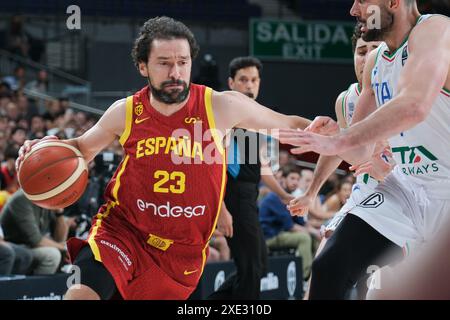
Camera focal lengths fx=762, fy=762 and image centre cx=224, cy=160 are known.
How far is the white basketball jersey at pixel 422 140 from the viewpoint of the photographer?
3467 mm

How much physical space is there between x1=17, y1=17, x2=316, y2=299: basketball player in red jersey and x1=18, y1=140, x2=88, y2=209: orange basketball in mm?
122

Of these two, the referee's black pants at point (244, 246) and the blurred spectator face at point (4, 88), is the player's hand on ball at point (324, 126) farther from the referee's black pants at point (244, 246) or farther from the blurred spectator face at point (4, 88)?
the blurred spectator face at point (4, 88)

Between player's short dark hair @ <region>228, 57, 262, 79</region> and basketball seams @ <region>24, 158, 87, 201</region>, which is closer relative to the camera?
basketball seams @ <region>24, 158, 87, 201</region>

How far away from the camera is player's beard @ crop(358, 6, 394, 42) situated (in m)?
3.51

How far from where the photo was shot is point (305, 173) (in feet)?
34.4

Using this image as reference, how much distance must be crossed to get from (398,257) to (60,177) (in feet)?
5.91

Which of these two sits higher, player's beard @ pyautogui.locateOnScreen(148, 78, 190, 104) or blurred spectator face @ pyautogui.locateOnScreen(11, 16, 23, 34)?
blurred spectator face @ pyautogui.locateOnScreen(11, 16, 23, 34)

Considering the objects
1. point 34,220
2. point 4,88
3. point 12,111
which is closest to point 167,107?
point 34,220

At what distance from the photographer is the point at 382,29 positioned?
11.6 feet

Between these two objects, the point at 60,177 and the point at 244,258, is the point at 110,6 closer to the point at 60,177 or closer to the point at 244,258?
the point at 244,258

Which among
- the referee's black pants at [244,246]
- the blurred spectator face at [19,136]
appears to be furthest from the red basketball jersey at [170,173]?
the blurred spectator face at [19,136]

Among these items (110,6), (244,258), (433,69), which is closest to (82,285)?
(433,69)

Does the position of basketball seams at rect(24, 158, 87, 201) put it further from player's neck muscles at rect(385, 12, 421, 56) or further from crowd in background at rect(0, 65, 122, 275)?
crowd in background at rect(0, 65, 122, 275)

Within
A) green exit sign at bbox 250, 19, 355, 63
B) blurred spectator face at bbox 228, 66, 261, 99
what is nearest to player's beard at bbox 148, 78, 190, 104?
blurred spectator face at bbox 228, 66, 261, 99
